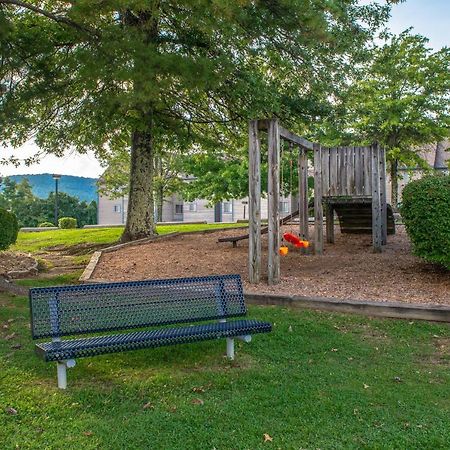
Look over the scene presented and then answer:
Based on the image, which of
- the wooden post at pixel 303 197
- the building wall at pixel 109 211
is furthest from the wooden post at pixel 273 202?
the building wall at pixel 109 211

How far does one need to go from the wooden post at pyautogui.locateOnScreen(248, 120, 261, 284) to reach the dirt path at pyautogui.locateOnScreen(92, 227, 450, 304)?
12.9 inches

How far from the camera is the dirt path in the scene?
804 cm

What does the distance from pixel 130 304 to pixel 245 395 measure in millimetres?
1619

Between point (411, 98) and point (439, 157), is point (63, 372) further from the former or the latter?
point (439, 157)

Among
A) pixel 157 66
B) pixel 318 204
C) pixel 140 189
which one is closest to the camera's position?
pixel 157 66

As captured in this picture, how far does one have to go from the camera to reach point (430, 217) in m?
7.87

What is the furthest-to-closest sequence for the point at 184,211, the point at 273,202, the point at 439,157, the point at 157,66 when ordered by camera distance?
the point at 184,211 → the point at 439,157 → the point at 273,202 → the point at 157,66

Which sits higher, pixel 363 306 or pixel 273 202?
pixel 273 202

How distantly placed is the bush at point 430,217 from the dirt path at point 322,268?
551 millimetres

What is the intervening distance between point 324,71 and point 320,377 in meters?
8.76

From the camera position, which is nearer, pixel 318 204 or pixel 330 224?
pixel 318 204

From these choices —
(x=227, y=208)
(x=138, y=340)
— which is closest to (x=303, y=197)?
(x=138, y=340)

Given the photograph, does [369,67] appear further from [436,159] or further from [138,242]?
[436,159]

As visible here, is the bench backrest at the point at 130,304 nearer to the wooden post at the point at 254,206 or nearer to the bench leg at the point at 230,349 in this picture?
the bench leg at the point at 230,349
